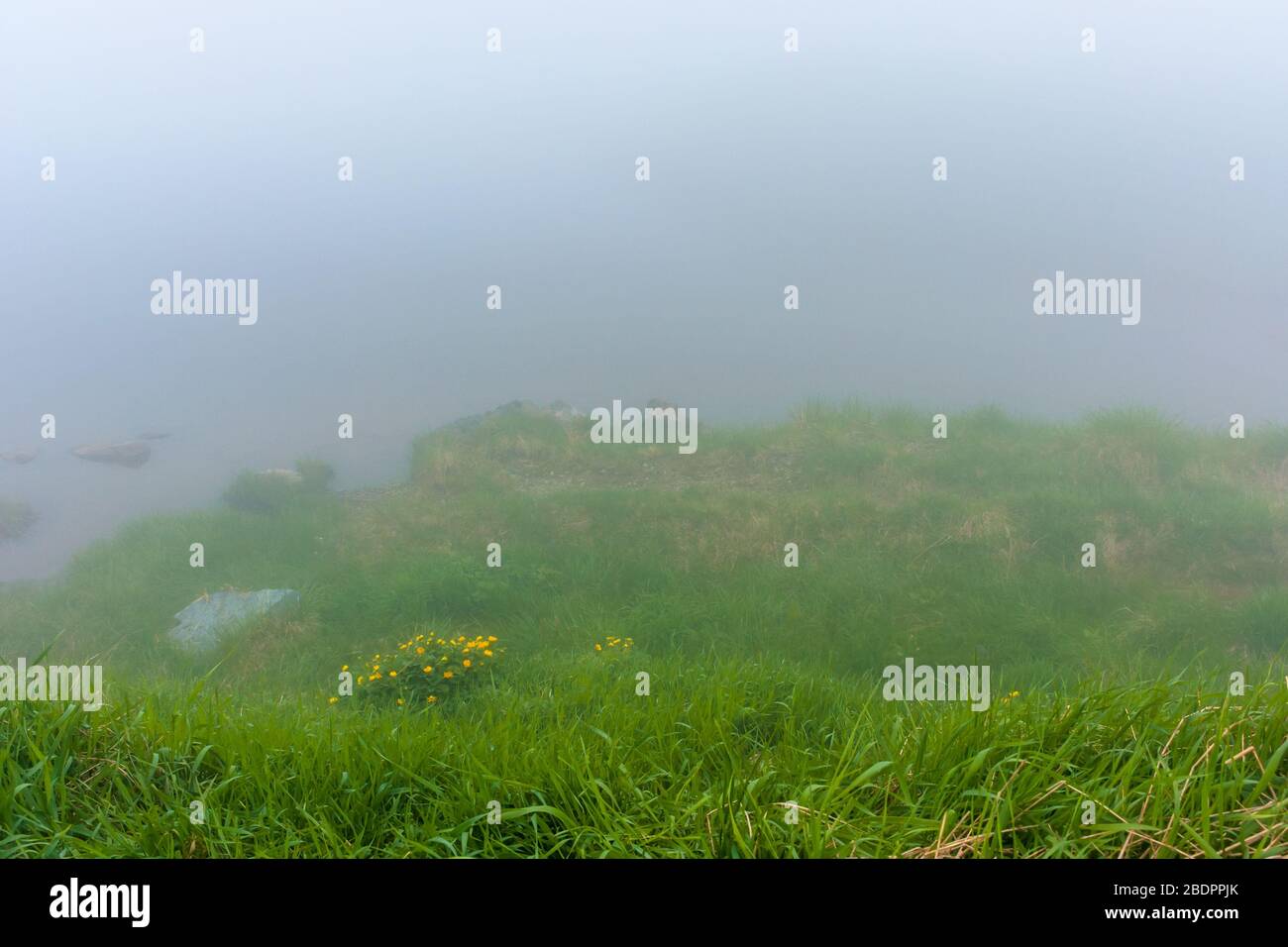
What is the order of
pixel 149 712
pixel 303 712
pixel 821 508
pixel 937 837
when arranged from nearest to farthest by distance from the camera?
pixel 937 837
pixel 149 712
pixel 303 712
pixel 821 508

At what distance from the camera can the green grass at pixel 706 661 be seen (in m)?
3.02

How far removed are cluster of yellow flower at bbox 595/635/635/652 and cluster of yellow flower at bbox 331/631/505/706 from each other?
3.11 feet

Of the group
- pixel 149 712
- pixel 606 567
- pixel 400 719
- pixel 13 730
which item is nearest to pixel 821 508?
pixel 606 567

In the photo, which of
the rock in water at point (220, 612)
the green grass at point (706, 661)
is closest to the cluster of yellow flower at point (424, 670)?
the green grass at point (706, 661)

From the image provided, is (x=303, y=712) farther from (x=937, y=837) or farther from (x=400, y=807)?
(x=937, y=837)

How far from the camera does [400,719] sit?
3904 millimetres

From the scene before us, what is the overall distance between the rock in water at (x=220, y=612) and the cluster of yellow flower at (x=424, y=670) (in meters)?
2.61

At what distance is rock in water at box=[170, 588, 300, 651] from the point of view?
708 cm

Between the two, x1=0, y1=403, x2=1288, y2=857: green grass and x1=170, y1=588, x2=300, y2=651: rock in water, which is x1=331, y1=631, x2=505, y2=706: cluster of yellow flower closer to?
x1=0, y1=403, x2=1288, y2=857: green grass

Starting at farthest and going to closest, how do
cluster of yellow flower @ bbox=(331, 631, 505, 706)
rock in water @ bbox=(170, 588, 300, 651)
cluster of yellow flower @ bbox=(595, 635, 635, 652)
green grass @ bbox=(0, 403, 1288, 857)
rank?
rock in water @ bbox=(170, 588, 300, 651) < cluster of yellow flower @ bbox=(595, 635, 635, 652) < cluster of yellow flower @ bbox=(331, 631, 505, 706) < green grass @ bbox=(0, 403, 1288, 857)

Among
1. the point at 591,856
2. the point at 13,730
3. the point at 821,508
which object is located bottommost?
the point at 591,856

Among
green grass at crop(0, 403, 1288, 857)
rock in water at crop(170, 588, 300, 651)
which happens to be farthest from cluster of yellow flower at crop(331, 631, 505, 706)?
rock in water at crop(170, 588, 300, 651)

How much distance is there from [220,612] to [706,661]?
5.08 m
